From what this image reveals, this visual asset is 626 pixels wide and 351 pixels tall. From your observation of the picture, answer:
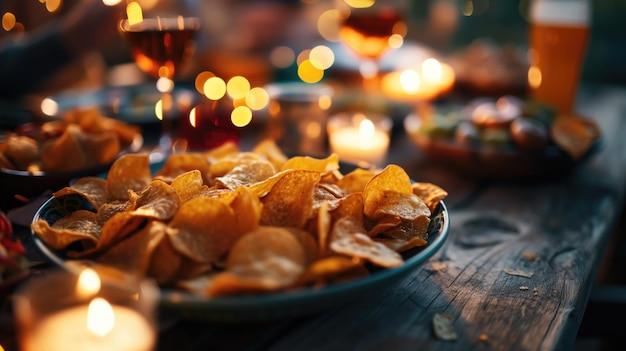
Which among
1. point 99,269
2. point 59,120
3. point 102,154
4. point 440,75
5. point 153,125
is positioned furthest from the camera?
point 440,75

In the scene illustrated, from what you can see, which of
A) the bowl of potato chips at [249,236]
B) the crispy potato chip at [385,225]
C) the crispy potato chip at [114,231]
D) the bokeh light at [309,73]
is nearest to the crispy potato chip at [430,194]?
the bowl of potato chips at [249,236]

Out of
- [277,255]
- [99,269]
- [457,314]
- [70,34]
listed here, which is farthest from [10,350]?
[70,34]

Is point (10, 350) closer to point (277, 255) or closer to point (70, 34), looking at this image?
point (277, 255)

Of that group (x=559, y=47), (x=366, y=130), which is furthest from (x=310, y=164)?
(x=559, y=47)

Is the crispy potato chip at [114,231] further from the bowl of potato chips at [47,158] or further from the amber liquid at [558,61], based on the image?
the amber liquid at [558,61]

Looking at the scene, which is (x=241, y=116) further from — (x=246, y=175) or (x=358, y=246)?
(x=358, y=246)

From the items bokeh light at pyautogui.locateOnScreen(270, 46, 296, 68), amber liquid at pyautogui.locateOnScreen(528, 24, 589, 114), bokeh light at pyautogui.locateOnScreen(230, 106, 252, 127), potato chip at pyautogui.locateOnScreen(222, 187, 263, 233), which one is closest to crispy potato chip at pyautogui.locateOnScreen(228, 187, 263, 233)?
potato chip at pyautogui.locateOnScreen(222, 187, 263, 233)
